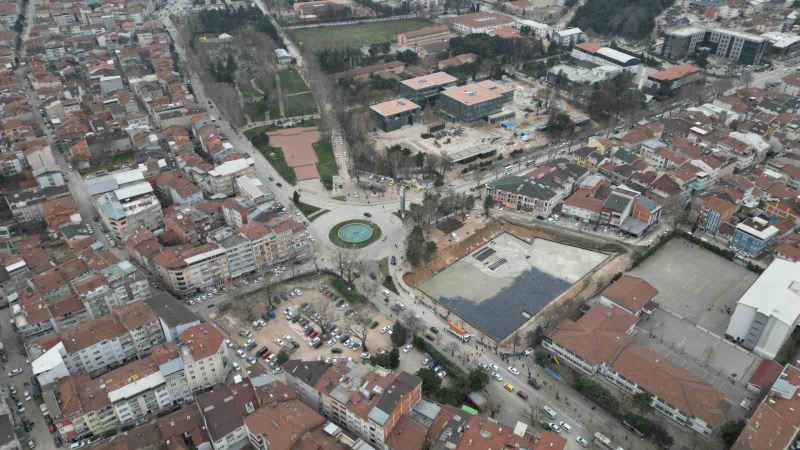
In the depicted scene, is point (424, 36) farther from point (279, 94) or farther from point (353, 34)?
Result: point (279, 94)

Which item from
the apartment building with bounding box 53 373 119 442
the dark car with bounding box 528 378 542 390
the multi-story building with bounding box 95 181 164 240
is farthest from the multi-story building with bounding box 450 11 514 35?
the apartment building with bounding box 53 373 119 442

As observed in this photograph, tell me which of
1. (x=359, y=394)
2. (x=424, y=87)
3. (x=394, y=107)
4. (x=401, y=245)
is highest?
(x=424, y=87)

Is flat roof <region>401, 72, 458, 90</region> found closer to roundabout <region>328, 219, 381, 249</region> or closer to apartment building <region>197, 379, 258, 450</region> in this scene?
roundabout <region>328, 219, 381, 249</region>

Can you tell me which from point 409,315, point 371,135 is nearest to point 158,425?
point 409,315

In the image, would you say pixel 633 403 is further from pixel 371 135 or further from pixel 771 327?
pixel 371 135

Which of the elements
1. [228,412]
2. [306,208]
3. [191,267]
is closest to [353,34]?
[306,208]

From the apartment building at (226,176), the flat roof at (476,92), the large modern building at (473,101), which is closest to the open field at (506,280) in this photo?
the apartment building at (226,176)

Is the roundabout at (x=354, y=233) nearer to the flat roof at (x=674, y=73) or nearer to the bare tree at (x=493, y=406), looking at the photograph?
the bare tree at (x=493, y=406)
